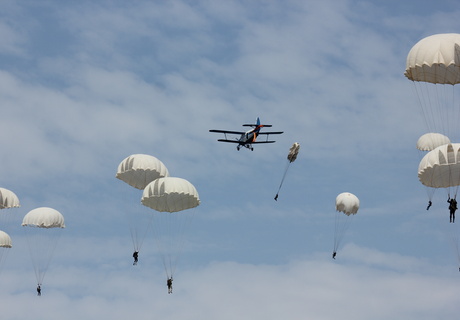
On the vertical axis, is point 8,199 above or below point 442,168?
above

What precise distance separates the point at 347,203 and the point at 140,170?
19017 mm

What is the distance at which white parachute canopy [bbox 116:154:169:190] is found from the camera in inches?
3297

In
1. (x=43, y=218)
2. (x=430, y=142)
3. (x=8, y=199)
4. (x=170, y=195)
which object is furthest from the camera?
(x=430, y=142)

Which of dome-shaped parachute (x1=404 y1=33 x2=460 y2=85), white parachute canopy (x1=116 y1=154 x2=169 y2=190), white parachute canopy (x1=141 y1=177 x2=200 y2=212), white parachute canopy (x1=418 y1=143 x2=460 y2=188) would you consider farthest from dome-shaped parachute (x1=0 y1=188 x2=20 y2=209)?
dome-shaped parachute (x1=404 y1=33 x2=460 y2=85)

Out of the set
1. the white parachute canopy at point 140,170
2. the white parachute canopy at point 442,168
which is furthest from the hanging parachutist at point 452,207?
the white parachute canopy at point 140,170

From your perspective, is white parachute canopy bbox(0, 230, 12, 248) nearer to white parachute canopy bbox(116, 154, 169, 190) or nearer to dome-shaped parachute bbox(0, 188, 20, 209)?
dome-shaped parachute bbox(0, 188, 20, 209)

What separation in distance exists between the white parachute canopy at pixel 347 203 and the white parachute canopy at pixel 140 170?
16.0 metres

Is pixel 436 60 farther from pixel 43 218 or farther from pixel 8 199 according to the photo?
pixel 8 199

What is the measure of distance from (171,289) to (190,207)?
22.8 feet

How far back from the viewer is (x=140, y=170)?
8419 centimetres

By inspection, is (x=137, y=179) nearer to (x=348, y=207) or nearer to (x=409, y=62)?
(x=348, y=207)

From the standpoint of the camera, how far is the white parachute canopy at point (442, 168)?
71.6m

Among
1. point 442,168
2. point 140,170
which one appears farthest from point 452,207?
point 140,170

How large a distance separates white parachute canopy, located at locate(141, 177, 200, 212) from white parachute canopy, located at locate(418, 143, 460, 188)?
18.6 metres
